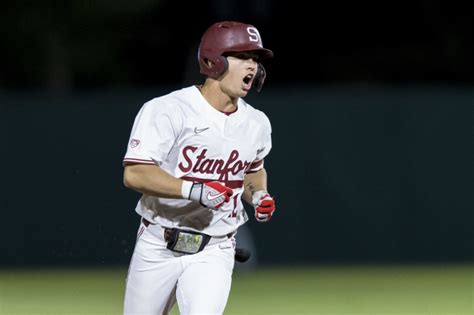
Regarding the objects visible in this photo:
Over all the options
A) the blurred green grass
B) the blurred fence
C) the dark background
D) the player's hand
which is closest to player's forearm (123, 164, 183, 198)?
the player's hand

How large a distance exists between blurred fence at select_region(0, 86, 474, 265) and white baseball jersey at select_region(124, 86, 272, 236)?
888 centimetres

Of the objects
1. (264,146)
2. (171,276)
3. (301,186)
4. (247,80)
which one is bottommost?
(301,186)

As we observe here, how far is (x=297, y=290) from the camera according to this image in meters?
13.4

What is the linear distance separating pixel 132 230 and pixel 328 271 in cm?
255

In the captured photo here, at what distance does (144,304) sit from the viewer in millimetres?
6793

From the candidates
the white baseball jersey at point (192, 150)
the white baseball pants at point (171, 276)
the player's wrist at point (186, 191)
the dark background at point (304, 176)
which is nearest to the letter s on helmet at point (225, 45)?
the white baseball jersey at point (192, 150)

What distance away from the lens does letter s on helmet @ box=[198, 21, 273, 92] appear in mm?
6859

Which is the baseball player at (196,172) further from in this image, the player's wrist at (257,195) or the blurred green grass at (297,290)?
the blurred green grass at (297,290)

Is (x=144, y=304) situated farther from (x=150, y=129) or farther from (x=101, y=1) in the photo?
(x=101, y=1)

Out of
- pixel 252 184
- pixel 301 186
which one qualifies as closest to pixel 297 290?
pixel 301 186

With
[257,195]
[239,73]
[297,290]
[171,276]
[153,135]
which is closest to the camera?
[153,135]

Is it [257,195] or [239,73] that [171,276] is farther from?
[239,73]

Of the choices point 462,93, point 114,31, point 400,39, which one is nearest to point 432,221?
point 462,93

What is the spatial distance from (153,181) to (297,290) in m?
7.10
